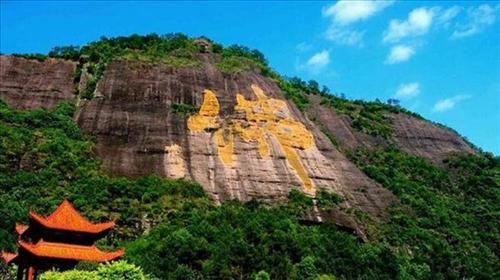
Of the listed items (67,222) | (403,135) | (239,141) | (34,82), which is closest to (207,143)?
(239,141)

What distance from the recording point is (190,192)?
159 ft

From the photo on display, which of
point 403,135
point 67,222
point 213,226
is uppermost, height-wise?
point 403,135

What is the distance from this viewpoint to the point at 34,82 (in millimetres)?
60031

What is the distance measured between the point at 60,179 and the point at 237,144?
38.8 ft

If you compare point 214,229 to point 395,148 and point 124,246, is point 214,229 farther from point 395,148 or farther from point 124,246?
point 395,148

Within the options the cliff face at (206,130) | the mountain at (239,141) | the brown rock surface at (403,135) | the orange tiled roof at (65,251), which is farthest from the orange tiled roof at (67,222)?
the brown rock surface at (403,135)

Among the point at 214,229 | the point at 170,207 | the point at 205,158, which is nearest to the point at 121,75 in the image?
the point at 205,158

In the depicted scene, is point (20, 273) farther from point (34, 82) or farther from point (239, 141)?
point (34, 82)

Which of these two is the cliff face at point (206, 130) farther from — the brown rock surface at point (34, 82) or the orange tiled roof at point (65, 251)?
the orange tiled roof at point (65, 251)

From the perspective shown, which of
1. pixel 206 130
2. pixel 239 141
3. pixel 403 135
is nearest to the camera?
pixel 239 141

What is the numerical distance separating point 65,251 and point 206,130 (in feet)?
90.3

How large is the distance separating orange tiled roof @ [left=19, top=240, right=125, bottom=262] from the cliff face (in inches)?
822

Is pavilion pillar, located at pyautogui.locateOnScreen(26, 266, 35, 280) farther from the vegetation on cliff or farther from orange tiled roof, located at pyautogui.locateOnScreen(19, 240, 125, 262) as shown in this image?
the vegetation on cliff

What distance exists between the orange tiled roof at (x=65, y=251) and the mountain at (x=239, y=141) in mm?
14167
